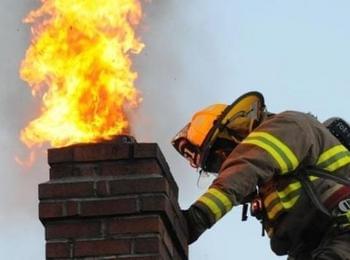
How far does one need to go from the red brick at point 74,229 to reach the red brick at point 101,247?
1.6 inches

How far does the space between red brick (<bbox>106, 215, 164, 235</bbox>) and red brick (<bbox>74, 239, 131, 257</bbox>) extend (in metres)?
0.05

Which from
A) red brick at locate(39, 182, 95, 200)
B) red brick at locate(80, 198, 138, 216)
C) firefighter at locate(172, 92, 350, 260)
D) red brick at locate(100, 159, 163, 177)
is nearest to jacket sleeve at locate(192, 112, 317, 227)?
firefighter at locate(172, 92, 350, 260)

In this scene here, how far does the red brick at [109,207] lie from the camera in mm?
4258

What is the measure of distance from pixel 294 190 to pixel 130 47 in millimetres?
1317

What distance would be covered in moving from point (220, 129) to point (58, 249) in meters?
1.93

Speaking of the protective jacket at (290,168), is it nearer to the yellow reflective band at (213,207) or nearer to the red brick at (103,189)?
the yellow reflective band at (213,207)

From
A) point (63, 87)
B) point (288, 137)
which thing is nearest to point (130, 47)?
point (63, 87)

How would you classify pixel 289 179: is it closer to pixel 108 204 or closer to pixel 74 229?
pixel 108 204

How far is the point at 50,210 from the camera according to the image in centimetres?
432

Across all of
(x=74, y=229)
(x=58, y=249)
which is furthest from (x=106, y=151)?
(x=58, y=249)

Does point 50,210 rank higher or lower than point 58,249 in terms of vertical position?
higher

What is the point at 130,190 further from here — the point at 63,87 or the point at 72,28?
the point at 72,28

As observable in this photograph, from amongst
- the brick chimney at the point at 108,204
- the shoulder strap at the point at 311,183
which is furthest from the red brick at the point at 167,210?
the shoulder strap at the point at 311,183

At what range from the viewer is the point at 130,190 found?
169 inches
